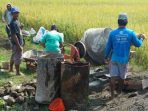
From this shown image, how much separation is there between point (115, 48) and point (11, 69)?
4.45 m

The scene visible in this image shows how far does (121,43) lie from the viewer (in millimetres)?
8727

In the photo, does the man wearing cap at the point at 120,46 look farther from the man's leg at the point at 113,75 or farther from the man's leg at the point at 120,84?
the man's leg at the point at 120,84

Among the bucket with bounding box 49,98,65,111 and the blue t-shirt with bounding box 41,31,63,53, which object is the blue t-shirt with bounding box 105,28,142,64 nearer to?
the bucket with bounding box 49,98,65,111

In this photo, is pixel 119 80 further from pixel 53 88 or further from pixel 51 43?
pixel 51 43

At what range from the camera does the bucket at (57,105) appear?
8516 mm

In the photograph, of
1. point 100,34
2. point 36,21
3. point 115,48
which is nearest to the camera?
point 115,48

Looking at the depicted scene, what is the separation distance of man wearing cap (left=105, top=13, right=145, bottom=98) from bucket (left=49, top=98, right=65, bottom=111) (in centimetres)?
112

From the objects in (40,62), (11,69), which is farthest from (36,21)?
(40,62)

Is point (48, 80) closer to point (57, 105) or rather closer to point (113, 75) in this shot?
point (57, 105)

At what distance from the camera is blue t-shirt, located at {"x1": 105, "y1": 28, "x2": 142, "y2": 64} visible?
870 cm

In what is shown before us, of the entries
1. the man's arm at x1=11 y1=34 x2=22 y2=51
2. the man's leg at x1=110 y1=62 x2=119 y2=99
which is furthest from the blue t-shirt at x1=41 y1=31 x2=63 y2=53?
the man's leg at x1=110 y1=62 x2=119 y2=99

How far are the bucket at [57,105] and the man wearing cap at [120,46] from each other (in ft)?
3.69

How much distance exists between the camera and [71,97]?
8.66 metres

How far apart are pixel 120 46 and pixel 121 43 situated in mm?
68
